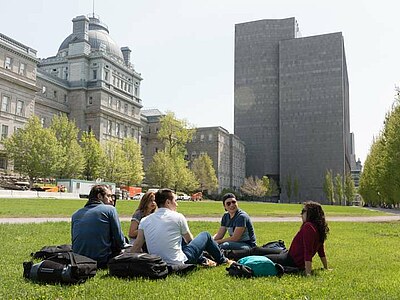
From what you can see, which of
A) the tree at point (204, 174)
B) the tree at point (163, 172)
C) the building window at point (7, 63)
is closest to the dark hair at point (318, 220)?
the building window at point (7, 63)

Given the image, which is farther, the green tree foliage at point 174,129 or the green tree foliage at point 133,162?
the green tree foliage at point 174,129

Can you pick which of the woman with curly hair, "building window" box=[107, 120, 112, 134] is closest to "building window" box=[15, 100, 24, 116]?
"building window" box=[107, 120, 112, 134]

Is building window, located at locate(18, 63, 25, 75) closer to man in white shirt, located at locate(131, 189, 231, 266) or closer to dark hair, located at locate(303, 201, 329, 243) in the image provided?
man in white shirt, located at locate(131, 189, 231, 266)

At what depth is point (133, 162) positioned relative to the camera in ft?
271

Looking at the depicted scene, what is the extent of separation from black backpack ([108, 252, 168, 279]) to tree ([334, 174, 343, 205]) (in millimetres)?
122971

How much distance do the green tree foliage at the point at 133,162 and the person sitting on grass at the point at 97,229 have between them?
234ft

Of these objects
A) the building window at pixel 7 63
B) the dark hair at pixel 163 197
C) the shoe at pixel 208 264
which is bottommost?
the shoe at pixel 208 264

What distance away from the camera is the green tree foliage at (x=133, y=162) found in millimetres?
80662

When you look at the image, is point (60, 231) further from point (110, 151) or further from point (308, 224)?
point (110, 151)

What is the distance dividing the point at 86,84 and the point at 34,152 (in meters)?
36.4

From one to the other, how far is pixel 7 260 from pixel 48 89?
3312 inches

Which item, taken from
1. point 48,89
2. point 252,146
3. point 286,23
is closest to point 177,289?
point 48,89

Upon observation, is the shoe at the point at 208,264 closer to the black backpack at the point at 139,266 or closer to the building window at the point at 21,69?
the black backpack at the point at 139,266

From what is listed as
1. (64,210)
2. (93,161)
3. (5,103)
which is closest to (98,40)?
(5,103)
